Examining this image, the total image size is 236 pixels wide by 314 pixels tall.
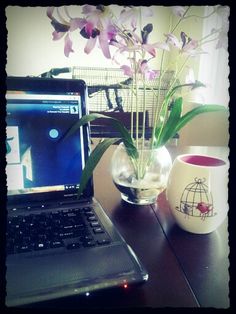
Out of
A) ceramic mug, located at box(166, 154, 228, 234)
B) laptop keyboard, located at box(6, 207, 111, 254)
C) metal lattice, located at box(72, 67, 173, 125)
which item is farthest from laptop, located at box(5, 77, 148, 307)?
metal lattice, located at box(72, 67, 173, 125)

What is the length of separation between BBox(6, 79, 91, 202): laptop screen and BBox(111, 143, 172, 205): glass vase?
66mm

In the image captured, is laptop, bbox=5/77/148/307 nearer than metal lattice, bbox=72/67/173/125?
Yes

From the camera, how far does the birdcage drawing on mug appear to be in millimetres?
400

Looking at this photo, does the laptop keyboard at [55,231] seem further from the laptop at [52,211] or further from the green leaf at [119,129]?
the green leaf at [119,129]

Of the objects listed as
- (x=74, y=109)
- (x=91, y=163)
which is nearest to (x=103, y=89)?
(x=74, y=109)

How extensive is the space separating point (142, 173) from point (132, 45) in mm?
202

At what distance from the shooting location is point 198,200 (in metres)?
0.40

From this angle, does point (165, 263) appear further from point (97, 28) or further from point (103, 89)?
point (103, 89)

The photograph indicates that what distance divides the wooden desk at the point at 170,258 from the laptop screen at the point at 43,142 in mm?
98

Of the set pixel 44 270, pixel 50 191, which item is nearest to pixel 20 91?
pixel 50 191

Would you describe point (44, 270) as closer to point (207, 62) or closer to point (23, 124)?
point (23, 124)

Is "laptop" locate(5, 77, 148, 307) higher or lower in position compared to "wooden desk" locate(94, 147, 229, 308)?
higher

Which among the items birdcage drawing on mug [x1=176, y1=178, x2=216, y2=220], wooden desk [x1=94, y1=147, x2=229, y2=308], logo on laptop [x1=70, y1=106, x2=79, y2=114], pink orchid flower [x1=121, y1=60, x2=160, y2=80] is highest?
pink orchid flower [x1=121, y1=60, x2=160, y2=80]

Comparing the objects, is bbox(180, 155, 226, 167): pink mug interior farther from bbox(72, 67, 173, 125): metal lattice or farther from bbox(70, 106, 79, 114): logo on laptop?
bbox(72, 67, 173, 125): metal lattice
